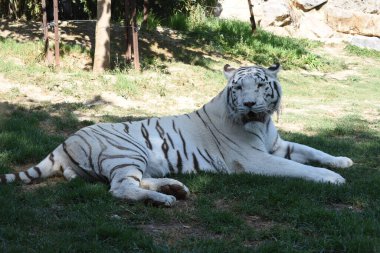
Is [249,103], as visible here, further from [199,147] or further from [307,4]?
[307,4]

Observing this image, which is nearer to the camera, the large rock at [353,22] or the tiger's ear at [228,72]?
the tiger's ear at [228,72]

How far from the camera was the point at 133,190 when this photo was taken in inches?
167

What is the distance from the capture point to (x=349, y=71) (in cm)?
1587

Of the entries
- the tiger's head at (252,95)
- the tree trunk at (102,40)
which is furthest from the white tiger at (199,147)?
the tree trunk at (102,40)

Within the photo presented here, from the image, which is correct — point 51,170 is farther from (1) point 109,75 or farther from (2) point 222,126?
(1) point 109,75

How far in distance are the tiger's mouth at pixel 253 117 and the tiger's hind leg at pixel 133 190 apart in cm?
122

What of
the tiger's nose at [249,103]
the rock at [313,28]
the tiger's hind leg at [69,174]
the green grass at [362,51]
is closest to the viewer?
the tiger's hind leg at [69,174]

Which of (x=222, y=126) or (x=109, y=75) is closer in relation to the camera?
(x=222, y=126)

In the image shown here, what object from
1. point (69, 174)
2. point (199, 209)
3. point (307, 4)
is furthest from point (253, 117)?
point (307, 4)

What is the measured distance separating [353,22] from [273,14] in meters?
3.50

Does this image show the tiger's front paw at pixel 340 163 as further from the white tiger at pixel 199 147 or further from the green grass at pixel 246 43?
the green grass at pixel 246 43

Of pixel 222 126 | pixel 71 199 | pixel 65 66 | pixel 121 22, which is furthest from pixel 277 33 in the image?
pixel 71 199

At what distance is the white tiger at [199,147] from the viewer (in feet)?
15.6

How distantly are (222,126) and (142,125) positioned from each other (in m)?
0.79
